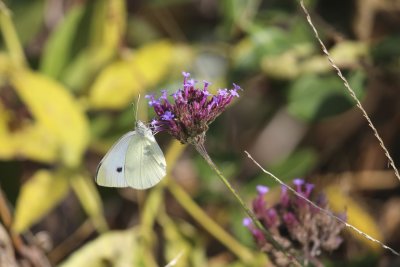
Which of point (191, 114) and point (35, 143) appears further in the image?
point (35, 143)

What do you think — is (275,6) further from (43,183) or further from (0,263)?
(0,263)

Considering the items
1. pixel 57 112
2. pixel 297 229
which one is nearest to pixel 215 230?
pixel 57 112

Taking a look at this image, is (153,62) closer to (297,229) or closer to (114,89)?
(114,89)

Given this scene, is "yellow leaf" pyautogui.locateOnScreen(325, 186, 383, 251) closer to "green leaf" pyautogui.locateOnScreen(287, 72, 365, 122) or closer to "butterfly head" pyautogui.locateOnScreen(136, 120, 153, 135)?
"green leaf" pyautogui.locateOnScreen(287, 72, 365, 122)

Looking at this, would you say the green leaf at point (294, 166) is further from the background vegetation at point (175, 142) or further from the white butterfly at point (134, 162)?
the white butterfly at point (134, 162)

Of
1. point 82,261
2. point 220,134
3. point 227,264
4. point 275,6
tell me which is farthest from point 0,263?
point 275,6

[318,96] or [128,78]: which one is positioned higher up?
[128,78]
